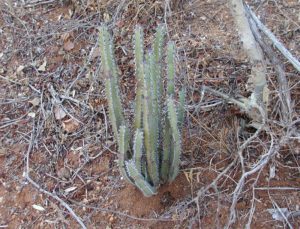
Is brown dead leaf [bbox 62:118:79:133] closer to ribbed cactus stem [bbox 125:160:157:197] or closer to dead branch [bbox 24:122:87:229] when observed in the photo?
dead branch [bbox 24:122:87:229]

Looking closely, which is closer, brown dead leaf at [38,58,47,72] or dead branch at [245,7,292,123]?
dead branch at [245,7,292,123]

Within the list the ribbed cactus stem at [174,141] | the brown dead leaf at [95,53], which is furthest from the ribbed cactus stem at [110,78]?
the brown dead leaf at [95,53]

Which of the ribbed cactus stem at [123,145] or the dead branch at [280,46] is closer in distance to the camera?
the ribbed cactus stem at [123,145]

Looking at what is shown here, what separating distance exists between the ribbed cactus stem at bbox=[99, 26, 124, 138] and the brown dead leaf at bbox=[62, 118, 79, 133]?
0.62 metres

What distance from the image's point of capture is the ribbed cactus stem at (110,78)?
1994mm

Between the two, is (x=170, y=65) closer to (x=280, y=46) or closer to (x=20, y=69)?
(x=280, y=46)

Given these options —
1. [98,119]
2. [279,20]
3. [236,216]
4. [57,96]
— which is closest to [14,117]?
[57,96]

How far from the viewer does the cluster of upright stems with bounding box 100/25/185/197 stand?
1.97 m

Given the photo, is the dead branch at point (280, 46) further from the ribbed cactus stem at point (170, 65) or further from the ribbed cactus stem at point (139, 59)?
the ribbed cactus stem at point (139, 59)

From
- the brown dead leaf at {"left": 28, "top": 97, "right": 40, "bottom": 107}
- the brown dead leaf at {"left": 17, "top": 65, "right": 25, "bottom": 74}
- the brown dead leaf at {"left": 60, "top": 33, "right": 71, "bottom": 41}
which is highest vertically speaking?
the brown dead leaf at {"left": 60, "top": 33, "right": 71, "bottom": 41}

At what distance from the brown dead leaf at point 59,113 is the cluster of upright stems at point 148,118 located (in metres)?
0.69

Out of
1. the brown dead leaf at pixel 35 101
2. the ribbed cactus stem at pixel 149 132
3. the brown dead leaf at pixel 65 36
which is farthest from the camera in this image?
the brown dead leaf at pixel 65 36

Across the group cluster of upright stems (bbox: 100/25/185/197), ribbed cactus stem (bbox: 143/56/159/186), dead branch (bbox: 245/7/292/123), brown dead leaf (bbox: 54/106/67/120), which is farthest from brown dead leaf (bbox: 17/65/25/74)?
dead branch (bbox: 245/7/292/123)

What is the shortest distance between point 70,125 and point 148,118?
2.71 ft
